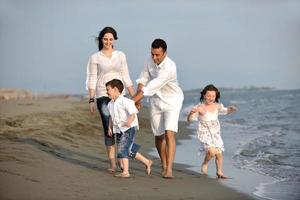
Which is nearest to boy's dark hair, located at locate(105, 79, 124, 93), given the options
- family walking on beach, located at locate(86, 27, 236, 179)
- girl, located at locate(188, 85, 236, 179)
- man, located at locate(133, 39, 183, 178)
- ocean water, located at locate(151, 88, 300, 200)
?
family walking on beach, located at locate(86, 27, 236, 179)

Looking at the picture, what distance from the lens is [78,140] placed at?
973cm

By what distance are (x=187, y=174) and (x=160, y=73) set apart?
1.31m

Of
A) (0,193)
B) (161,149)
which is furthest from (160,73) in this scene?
(0,193)

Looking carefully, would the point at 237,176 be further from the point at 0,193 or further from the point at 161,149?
the point at 0,193

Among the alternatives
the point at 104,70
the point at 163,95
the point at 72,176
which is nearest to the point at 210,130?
the point at 163,95

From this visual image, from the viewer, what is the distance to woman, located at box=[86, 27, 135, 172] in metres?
6.41

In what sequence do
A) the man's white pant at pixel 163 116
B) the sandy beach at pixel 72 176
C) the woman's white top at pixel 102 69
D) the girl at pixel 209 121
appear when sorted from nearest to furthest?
the sandy beach at pixel 72 176
the man's white pant at pixel 163 116
the woman's white top at pixel 102 69
the girl at pixel 209 121

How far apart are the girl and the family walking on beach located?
0.01 metres

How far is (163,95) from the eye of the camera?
634 cm

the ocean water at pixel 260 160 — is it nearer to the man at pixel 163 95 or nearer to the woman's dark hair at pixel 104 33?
the man at pixel 163 95

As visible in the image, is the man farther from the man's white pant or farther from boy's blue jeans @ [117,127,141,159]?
boy's blue jeans @ [117,127,141,159]

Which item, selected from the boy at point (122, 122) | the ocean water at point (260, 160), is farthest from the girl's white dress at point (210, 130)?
the boy at point (122, 122)

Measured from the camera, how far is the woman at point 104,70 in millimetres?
6406

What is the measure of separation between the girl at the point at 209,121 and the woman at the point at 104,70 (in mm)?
1027
